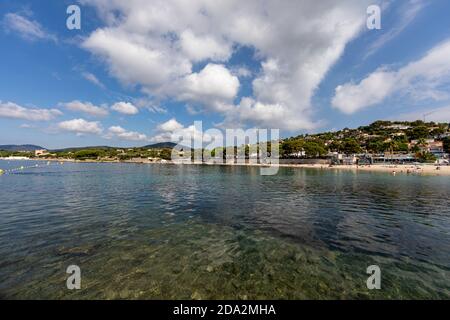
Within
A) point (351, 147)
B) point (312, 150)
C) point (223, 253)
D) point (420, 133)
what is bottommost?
point (223, 253)

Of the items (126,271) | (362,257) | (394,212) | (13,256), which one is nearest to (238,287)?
(126,271)

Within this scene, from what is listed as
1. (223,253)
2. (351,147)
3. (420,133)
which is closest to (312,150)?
(351,147)

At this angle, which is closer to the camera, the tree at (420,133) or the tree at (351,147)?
the tree at (351,147)

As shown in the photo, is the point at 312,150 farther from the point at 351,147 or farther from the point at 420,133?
the point at 420,133

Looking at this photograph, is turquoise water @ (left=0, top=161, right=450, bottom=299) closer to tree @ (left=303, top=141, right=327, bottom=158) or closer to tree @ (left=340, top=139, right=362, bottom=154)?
tree @ (left=303, top=141, right=327, bottom=158)

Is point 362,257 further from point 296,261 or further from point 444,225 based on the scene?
point 444,225

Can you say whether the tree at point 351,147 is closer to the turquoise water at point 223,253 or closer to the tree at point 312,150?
the tree at point 312,150

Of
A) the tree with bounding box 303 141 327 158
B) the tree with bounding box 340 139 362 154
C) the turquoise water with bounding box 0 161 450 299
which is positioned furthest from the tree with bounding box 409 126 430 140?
the turquoise water with bounding box 0 161 450 299

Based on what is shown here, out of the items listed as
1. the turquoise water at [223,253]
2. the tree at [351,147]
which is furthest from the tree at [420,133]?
the turquoise water at [223,253]

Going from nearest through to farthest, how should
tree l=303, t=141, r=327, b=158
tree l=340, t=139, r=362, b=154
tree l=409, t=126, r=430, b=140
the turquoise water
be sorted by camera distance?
the turquoise water → tree l=340, t=139, r=362, b=154 → tree l=303, t=141, r=327, b=158 → tree l=409, t=126, r=430, b=140

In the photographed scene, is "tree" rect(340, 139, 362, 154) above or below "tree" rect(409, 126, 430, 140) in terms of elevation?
below

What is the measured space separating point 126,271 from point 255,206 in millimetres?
14382

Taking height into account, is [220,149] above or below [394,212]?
above
